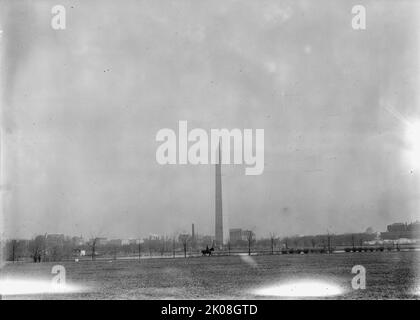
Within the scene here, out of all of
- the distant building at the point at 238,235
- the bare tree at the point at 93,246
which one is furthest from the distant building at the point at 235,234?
the bare tree at the point at 93,246

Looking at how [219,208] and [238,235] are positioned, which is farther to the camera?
[238,235]

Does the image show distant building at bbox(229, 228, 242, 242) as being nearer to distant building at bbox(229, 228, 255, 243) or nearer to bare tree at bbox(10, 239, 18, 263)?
distant building at bbox(229, 228, 255, 243)

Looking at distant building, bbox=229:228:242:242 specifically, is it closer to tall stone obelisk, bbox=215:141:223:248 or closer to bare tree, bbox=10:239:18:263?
tall stone obelisk, bbox=215:141:223:248

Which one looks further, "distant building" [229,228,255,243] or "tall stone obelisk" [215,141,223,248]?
"distant building" [229,228,255,243]

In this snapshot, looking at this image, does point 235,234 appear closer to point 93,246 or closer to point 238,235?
point 238,235

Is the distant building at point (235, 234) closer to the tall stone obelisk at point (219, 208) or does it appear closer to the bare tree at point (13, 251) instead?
Answer: the tall stone obelisk at point (219, 208)

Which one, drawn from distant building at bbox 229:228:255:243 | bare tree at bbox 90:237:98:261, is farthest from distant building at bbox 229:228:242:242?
bare tree at bbox 90:237:98:261

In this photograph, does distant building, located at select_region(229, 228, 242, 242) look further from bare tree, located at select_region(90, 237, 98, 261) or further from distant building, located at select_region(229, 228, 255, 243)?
bare tree, located at select_region(90, 237, 98, 261)

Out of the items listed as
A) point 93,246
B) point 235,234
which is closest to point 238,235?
point 235,234

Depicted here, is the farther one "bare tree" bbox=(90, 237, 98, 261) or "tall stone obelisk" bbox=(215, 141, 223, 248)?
"bare tree" bbox=(90, 237, 98, 261)
